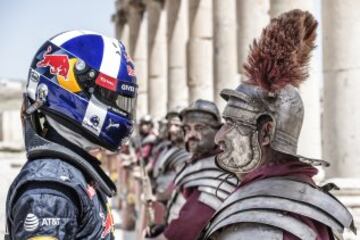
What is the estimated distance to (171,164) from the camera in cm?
1040

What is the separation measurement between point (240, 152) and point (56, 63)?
924 mm

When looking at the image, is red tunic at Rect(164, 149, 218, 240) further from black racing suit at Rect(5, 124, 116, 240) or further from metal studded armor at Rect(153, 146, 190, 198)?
metal studded armor at Rect(153, 146, 190, 198)

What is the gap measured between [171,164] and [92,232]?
7.70 m

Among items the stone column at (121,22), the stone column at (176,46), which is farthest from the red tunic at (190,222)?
the stone column at (121,22)

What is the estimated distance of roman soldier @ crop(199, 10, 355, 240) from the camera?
311 centimetres

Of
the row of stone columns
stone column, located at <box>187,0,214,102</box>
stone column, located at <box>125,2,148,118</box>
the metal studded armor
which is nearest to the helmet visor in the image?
the row of stone columns

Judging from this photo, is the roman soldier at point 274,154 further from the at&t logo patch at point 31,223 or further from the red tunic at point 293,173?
the at&t logo patch at point 31,223

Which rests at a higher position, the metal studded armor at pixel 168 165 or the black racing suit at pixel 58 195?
the black racing suit at pixel 58 195

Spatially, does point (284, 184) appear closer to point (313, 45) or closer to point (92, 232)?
point (313, 45)

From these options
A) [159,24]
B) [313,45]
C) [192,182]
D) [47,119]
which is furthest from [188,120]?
[159,24]

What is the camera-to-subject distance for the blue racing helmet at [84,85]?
9.32ft

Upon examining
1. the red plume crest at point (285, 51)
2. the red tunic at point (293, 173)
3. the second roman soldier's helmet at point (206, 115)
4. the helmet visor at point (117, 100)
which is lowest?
the second roman soldier's helmet at point (206, 115)

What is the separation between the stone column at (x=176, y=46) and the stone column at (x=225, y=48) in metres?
5.65

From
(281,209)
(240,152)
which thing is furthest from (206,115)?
(281,209)
